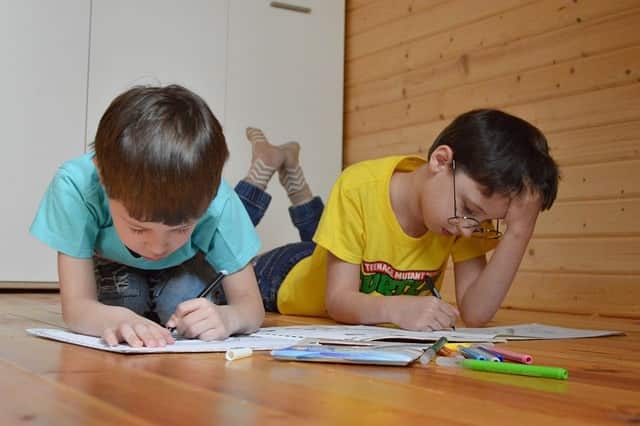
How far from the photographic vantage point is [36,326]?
1.39 meters

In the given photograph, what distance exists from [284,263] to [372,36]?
4.53ft

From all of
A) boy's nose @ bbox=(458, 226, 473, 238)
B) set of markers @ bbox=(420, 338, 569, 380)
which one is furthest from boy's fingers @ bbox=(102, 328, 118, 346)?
boy's nose @ bbox=(458, 226, 473, 238)

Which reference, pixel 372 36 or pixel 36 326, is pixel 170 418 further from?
pixel 372 36

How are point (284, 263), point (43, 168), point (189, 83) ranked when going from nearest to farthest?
1. point (284, 263)
2. point (43, 168)
3. point (189, 83)

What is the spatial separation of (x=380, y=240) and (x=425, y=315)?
0.26 metres

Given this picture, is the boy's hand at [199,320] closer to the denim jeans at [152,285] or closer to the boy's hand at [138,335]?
the boy's hand at [138,335]

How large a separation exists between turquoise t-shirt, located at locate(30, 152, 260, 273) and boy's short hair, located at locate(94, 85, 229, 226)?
154 mm

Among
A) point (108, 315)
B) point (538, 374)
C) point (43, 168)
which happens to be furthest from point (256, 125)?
point (538, 374)

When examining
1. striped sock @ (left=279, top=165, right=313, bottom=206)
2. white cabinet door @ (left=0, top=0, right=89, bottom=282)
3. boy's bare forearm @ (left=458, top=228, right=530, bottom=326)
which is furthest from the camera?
white cabinet door @ (left=0, top=0, right=89, bottom=282)

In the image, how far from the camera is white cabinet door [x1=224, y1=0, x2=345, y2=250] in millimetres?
2871

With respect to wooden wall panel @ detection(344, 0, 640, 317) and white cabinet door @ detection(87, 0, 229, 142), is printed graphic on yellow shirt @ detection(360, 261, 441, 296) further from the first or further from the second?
white cabinet door @ detection(87, 0, 229, 142)

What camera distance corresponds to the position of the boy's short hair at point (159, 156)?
96cm

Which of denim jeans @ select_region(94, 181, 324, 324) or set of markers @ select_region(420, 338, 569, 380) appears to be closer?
set of markers @ select_region(420, 338, 569, 380)

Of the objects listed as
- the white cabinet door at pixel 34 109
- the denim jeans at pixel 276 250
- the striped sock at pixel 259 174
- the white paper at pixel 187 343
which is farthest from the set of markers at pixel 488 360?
the white cabinet door at pixel 34 109
